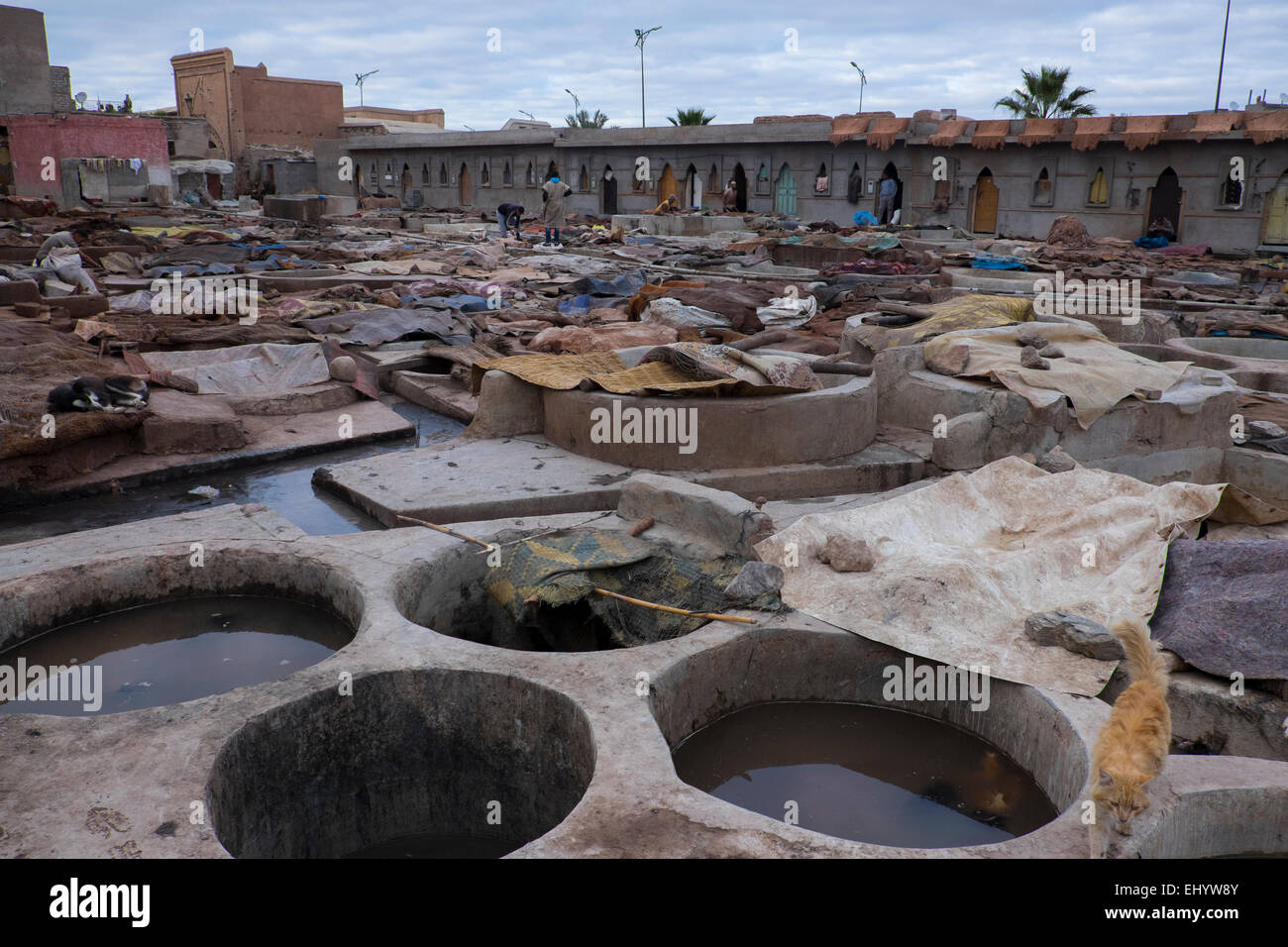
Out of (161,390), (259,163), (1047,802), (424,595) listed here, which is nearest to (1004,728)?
(1047,802)

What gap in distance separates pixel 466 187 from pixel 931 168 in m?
17.8

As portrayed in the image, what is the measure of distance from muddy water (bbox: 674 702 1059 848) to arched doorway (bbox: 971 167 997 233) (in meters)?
26.9

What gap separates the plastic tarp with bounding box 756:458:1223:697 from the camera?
14.2ft

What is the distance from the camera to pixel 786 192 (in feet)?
103

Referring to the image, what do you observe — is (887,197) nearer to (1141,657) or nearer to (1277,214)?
(1277,214)

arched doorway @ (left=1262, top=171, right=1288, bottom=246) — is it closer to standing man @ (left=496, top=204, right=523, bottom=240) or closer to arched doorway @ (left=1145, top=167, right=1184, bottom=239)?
arched doorway @ (left=1145, top=167, right=1184, bottom=239)

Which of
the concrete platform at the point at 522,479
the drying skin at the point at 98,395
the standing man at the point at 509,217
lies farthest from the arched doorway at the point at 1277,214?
the drying skin at the point at 98,395

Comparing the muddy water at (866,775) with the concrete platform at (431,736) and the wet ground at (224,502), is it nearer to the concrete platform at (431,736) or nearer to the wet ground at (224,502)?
the concrete platform at (431,736)

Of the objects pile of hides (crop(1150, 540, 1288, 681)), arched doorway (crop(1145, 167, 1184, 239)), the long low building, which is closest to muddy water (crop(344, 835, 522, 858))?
pile of hides (crop(1150, 540, 1288, 681))

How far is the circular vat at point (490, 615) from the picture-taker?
16.4 feet

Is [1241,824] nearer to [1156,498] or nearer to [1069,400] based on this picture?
[1156,498]

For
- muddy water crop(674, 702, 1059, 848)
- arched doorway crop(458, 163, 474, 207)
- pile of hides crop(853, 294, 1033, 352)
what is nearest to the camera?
muddy water crop(674, 702, 1059, 848)

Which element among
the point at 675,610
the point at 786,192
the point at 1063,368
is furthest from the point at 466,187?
the point at 675,610

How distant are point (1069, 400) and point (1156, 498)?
2.01m
